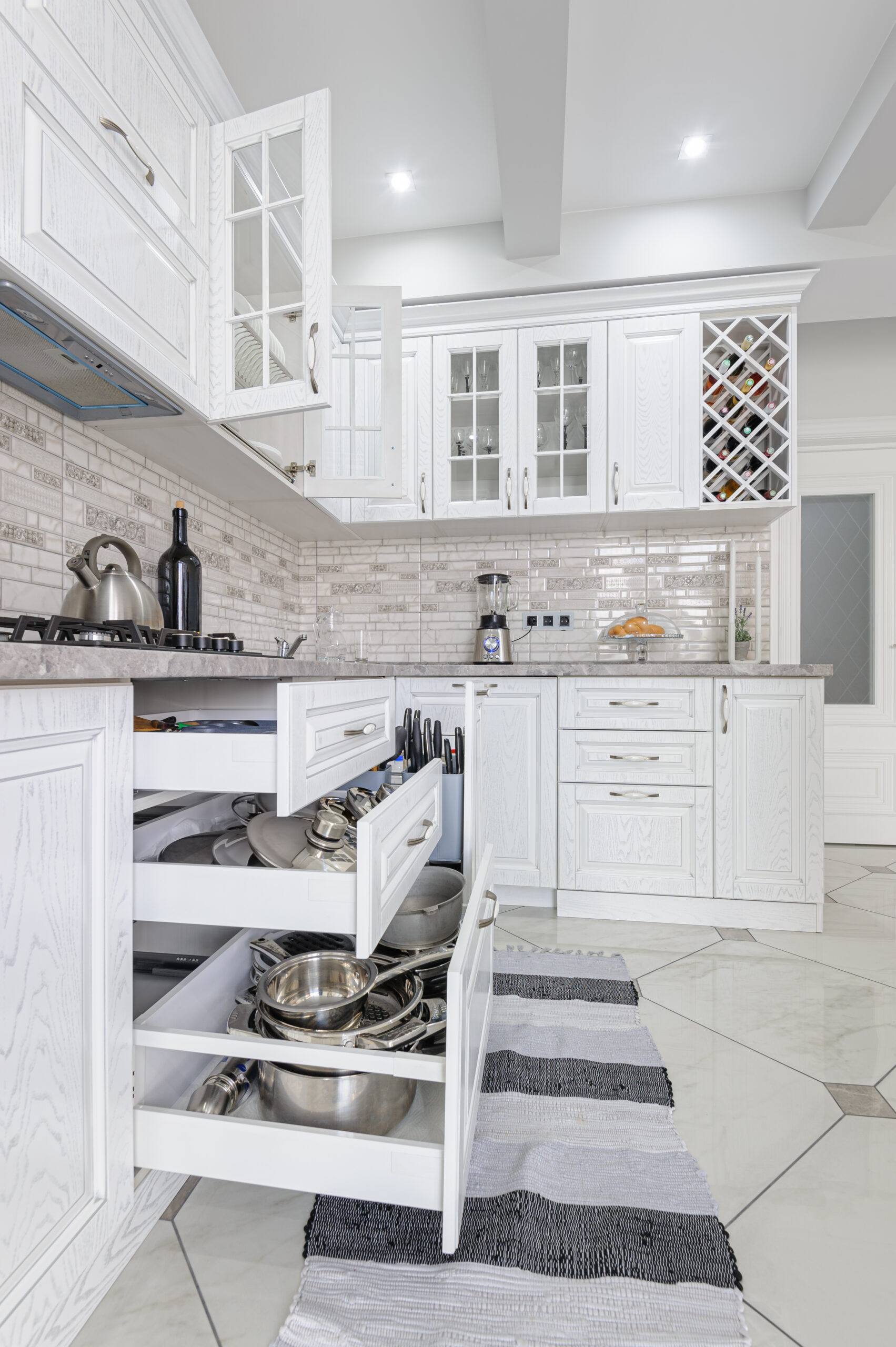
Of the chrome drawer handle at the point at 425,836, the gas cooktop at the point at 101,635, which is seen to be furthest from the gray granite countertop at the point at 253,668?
the chrome drawer handle at the point at 425,836

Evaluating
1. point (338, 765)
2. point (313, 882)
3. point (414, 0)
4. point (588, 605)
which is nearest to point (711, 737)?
point (588, 605)

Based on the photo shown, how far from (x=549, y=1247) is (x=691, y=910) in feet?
5.20

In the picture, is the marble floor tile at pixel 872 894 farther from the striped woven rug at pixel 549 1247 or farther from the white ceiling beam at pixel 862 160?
the white ceiling beam at pixel 862 160

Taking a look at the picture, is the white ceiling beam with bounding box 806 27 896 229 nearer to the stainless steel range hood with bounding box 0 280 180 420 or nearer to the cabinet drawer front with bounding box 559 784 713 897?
the cabinet drawer front with bounding box 559 784 713 897

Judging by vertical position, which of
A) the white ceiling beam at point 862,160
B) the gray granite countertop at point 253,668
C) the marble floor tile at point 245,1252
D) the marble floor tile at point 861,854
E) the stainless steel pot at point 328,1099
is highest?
the white ceiling beam at point 862,160

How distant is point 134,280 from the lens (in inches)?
53.1

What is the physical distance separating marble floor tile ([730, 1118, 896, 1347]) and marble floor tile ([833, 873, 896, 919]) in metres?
1.56

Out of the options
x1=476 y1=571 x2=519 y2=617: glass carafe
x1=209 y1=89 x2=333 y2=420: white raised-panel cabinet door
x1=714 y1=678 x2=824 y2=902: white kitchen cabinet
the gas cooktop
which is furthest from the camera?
x1=476 y1=571 x2=519 y2=617: glass carafe

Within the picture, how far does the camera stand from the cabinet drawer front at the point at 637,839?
2.37m

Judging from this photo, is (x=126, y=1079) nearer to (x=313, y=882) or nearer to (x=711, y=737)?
(x=313, y=882)

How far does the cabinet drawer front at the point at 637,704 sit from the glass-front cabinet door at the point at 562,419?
83 centimetres

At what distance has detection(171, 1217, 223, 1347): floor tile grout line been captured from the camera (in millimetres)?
836

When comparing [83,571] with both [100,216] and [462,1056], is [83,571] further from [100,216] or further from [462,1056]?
[462,1056]

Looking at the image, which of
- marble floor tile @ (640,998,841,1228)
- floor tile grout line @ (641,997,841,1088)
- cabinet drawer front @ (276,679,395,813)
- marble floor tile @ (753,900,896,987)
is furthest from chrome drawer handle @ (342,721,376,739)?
marble floor tile @ (753,900,896,987)
